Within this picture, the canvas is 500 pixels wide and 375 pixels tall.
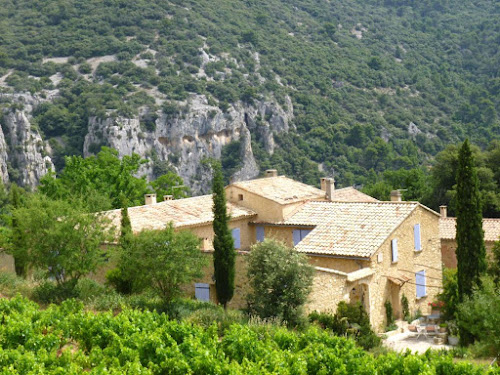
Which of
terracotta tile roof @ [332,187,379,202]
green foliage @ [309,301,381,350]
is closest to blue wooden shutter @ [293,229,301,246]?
green foliage @ [309,301,381,350]

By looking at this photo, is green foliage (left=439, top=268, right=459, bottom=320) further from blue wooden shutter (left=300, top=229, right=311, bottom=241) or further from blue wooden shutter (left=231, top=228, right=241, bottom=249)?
blue wooden shutter (left=231, top=228, right=241, bottom=249)

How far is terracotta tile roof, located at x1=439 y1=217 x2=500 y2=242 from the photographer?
1240 inches

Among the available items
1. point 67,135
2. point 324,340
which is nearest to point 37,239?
point 324,340

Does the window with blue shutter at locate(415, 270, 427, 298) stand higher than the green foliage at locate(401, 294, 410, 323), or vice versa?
the window with blue shutter at locate(415, 270, 427, 298)

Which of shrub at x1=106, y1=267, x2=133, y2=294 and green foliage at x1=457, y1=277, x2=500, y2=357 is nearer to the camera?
green foliage at x1=457, y1=277, x2=500, y2=357

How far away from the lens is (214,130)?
7819 cm

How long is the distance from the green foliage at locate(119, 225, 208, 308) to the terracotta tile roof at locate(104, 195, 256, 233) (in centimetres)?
534

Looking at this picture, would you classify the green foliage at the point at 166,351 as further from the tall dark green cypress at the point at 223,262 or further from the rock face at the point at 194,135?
the rock face at the point at 194,135

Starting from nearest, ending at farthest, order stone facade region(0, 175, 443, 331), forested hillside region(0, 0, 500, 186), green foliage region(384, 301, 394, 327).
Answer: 1. stone facade region(0, 175, 443, 331)
2. green foliage region(384, 301, 394, 327)
3. forested hillside region(0, 0, 500, 186)

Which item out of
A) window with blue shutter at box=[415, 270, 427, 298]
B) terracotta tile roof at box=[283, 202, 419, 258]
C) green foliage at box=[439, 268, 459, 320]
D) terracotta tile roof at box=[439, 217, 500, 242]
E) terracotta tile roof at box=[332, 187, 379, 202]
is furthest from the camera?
terracotta tile roof at box=[332, 187, 379, 202]

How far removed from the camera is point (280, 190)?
3112 centimetres

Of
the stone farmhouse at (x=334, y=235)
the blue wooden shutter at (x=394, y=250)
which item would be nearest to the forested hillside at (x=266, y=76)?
the stone farmhouse at (x=334, y=235)

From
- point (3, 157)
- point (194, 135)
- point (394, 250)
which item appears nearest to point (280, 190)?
point (394, 250)

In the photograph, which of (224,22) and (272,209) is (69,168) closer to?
(272,209)
